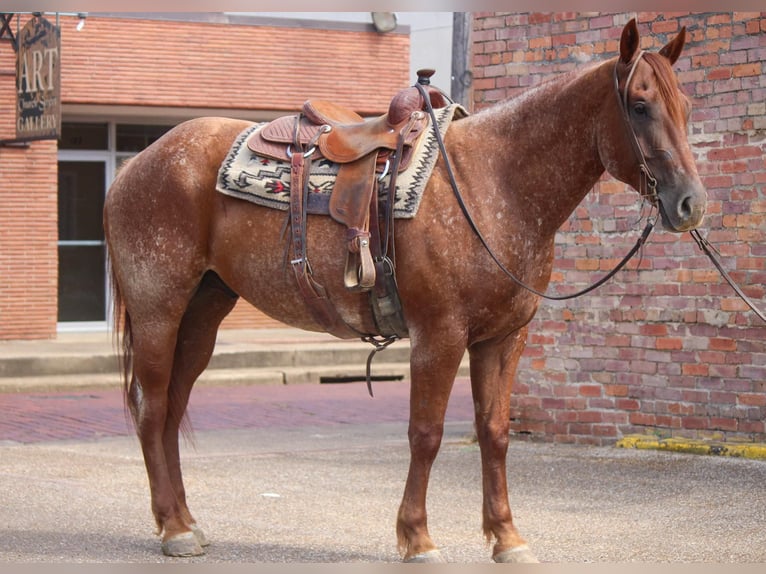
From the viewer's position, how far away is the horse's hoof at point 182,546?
5.94 metres

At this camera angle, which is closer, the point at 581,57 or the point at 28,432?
the point at 581,57

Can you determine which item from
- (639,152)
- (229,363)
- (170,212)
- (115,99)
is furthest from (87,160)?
(639,152)

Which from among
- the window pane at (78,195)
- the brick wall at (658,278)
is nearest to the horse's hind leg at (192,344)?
the brick wall at (658,278)

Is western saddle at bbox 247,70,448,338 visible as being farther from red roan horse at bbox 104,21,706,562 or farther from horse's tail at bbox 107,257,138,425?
horse's tail at bbox 107,257,138,425

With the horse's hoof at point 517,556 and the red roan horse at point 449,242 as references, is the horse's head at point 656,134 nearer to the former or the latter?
the red roan horse at point 449,242

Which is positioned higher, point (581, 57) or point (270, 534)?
point (581, 57)

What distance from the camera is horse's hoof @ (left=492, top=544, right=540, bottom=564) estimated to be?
555 cm

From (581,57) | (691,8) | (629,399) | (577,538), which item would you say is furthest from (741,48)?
(577,538)

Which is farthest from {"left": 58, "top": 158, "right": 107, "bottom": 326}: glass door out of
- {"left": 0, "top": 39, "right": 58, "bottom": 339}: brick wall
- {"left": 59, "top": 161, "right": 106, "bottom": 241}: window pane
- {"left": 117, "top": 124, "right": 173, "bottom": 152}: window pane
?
{"left": 0, "top": 39, "right": 58, "bottom": 339}: brick wall

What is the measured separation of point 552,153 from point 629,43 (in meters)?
0.62

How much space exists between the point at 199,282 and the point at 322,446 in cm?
400

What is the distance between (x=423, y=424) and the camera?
550cm

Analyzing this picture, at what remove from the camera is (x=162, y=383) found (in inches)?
244

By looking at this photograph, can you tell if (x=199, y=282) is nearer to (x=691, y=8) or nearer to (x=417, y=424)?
(x=417, y=424)
